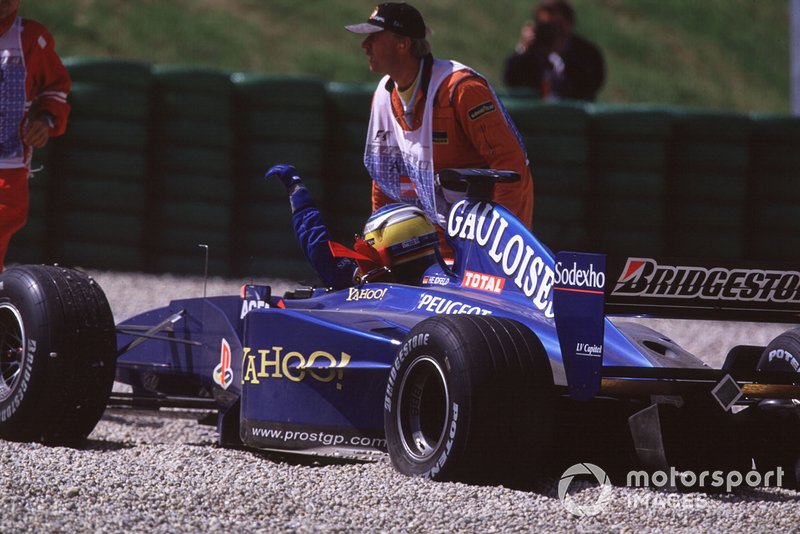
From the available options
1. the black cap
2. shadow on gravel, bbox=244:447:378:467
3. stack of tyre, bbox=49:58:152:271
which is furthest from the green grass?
shadow on gravel, bbox=244:447:378:467

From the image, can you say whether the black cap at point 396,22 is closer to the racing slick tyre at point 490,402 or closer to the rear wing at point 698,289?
the racing slick tyre at point 490,402

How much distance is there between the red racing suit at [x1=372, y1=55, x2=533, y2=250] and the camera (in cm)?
596

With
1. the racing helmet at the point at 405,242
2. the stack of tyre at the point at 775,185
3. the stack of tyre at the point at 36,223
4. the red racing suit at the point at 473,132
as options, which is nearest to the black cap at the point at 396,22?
the red racing suit at the point at 473,132

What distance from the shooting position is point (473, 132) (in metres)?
5.99

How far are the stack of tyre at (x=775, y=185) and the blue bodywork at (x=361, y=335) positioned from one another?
6760 millimetres

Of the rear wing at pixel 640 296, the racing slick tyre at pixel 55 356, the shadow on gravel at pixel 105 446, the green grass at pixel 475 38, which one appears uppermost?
the green grass at pixel 475 38

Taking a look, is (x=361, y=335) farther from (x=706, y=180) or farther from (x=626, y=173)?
(x=706, y=180)

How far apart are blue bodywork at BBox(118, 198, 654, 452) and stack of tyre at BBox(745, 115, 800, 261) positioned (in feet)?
22.2

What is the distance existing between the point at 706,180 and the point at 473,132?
591 centimetres

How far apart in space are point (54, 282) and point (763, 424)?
2785 mm

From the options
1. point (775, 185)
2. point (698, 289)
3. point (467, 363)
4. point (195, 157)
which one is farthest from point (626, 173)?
point (467, 363)

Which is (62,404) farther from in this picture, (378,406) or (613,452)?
(613,452)

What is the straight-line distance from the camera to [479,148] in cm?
601

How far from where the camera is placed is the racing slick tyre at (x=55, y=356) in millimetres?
5402
